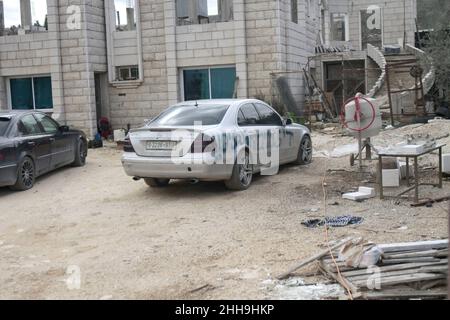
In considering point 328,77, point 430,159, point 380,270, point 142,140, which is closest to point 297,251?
point 380,270

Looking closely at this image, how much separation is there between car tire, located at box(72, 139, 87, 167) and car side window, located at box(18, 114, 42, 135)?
1.55 meters

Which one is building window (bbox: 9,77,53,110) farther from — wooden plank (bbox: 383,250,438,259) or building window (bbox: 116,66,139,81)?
wooden plank (bbox: 383,250,438,259)

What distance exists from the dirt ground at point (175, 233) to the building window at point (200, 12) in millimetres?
9680

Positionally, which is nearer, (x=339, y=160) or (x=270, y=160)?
(x=270, y=160)

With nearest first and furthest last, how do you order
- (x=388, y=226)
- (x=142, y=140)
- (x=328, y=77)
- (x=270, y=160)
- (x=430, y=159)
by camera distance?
(x=388, y=226) → (x=142, y=140) → (x=270, y=160) → (x=430, y=159) → (x=328, y=77)

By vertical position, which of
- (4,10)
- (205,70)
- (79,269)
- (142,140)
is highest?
(4,10)

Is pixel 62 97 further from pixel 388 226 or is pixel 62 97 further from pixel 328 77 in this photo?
pixel 388 226

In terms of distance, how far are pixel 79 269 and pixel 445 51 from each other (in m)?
18.3

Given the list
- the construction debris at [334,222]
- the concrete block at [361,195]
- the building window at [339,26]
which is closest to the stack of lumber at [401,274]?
the construction debris at [334,222]

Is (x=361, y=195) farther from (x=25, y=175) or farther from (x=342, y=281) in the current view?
(x=25, y=175)

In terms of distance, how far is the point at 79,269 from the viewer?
19.5ft

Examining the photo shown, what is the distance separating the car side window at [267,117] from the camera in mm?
10758

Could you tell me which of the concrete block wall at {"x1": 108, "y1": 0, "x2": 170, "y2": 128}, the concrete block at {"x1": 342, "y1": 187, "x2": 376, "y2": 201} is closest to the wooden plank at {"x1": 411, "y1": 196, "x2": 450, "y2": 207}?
the concrete block at {"x1": 342, "y1": 187, "x2": 376, "y2": 201}

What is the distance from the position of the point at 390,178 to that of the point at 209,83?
419 inches
